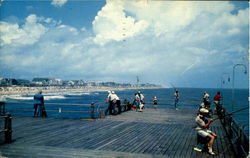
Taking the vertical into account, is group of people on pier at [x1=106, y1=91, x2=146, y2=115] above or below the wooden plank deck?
above

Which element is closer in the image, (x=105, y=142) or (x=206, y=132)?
(x=206, y=132)

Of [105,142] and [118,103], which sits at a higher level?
[118,103]

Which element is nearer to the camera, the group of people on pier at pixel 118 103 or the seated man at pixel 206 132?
the seated man at pixel 206 132

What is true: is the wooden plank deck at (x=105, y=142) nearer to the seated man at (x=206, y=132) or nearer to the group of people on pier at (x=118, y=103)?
Answer: the seated man at (x=206, y=132)

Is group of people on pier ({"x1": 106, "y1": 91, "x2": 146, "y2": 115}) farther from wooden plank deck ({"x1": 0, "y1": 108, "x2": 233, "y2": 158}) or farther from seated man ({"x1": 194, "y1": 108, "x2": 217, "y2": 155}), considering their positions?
seated man ({"x1": 194, "y1": 108, "x2": 217, "y2": 155})

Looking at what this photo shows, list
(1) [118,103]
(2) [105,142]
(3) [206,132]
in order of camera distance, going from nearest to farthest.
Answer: (3) [206,132] < (2) [105,142] < (1) [118,103]

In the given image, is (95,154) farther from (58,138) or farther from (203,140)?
(203,140)

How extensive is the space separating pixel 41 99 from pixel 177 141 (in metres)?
10.9

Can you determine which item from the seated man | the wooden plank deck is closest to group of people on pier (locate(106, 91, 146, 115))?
the wooden plank deck

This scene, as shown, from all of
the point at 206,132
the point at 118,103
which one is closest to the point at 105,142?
the point at 206,132

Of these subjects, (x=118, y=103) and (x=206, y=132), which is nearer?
(x=206, y=132)

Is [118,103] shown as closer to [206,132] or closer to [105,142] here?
[105,142]

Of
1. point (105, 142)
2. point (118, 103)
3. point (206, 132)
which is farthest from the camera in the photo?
point (118, 103)

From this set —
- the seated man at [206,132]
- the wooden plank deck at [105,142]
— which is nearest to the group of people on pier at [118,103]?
the wooden plank deck at [105,142]
